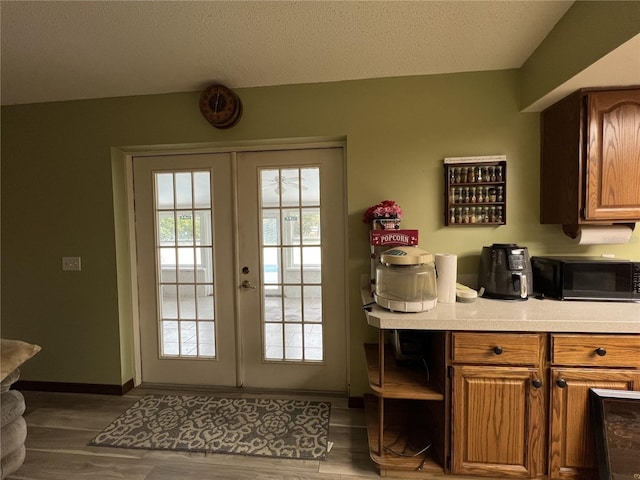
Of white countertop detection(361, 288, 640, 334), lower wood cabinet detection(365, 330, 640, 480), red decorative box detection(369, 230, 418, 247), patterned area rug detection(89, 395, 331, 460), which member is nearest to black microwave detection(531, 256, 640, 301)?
white countertop detection(361, 288, 640, 334)

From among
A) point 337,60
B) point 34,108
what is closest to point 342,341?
point 337,60

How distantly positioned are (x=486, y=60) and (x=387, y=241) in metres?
1.34

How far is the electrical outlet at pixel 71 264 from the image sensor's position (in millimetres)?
2336

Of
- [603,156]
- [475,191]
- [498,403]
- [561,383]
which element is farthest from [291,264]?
[603,156]

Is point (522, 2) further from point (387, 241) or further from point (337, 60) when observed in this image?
point (387, 241)

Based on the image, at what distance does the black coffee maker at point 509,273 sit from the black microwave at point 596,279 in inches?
6.5

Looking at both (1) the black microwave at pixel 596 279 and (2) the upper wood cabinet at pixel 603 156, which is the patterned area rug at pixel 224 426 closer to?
(1) the black microwave at pixel 596 279

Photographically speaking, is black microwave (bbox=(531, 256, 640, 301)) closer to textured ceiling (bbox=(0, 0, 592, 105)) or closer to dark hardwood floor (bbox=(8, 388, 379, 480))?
textured ceiling (bbox=(0, 0, 592, 105))

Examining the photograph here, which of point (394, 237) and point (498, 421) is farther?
point (394, 237)

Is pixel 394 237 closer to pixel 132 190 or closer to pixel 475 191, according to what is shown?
pixel 475 191

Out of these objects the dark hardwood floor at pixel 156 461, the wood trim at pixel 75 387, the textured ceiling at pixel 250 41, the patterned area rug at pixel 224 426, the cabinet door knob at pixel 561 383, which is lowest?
the dark hardwood floor at pixel 156 461

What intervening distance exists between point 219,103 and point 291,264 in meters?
1.30

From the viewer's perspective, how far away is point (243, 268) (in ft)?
7.65

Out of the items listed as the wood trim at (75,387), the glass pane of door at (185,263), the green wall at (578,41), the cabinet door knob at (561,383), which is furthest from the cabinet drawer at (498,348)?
the wood trim at (75,387)
